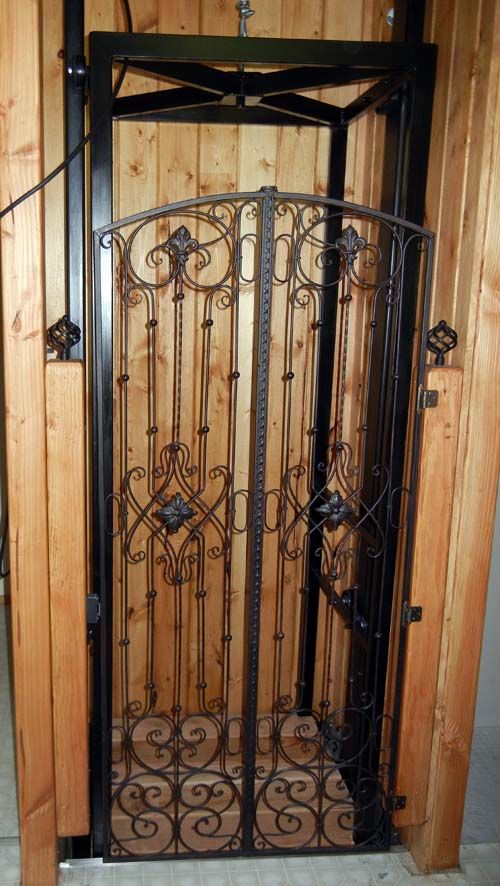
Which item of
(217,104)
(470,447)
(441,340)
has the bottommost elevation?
(470,447)

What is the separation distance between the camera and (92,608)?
201cm

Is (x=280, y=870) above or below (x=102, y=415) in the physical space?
below

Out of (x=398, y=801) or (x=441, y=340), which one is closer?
(x=441, y=340)

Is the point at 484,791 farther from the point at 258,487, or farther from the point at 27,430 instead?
the point at 27,430

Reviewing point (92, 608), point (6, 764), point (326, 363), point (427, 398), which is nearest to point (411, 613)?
point (427, 398)

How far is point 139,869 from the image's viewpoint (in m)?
2.12

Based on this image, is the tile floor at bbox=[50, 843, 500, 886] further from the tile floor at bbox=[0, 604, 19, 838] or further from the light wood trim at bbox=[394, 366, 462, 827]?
the tile floor at bbox=[0, 604, 19, 838]

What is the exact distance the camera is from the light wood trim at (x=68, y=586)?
1.85m

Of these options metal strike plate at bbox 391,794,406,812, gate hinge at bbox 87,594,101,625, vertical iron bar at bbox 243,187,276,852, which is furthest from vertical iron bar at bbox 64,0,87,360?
metal strike plate at bbox 391,794,406,812

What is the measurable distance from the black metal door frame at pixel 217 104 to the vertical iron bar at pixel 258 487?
35 centimetres

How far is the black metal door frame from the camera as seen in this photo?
1877mm


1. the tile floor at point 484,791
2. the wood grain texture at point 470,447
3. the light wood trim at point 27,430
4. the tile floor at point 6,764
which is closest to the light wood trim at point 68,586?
the light wood trim at point 27,430

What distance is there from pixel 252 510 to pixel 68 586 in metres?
0.49

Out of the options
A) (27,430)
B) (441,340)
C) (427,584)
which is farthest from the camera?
(427,584)
